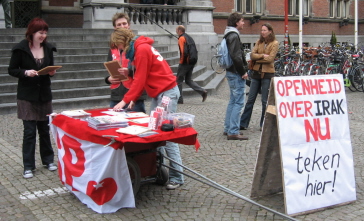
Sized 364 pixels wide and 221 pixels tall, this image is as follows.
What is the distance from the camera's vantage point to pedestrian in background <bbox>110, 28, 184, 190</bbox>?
199 inches

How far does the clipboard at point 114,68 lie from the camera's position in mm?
5301

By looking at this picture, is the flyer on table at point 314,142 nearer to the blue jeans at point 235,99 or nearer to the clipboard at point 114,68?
the clipboard at point 114,68

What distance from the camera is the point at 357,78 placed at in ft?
45.8

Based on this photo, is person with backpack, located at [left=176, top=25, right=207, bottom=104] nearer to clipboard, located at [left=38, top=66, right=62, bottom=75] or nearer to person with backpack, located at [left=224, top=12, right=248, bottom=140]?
person with backpack, located at [left=224, top=12, right=248, bottom=140]

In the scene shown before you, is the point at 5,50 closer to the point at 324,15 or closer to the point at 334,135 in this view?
the point at 334,135

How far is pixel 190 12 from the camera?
1830cm

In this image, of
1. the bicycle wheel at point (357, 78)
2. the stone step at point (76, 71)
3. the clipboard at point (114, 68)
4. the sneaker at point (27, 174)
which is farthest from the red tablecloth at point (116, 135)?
the bicycle wheel at point (357, 78)

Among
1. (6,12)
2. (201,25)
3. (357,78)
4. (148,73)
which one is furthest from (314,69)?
(148,73)

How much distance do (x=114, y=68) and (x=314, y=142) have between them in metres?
2.26

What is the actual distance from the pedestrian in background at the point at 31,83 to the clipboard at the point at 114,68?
774 mm

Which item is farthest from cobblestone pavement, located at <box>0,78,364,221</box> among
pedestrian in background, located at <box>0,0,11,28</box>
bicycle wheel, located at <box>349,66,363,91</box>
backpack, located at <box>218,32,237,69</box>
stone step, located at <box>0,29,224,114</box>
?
pedestrian in background, located at <box>0,0,11,28</box>

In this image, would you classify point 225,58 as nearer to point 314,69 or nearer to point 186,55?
point 186,55

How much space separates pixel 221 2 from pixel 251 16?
218 cm

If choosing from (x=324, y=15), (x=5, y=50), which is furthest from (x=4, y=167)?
(x=324, y=15)
